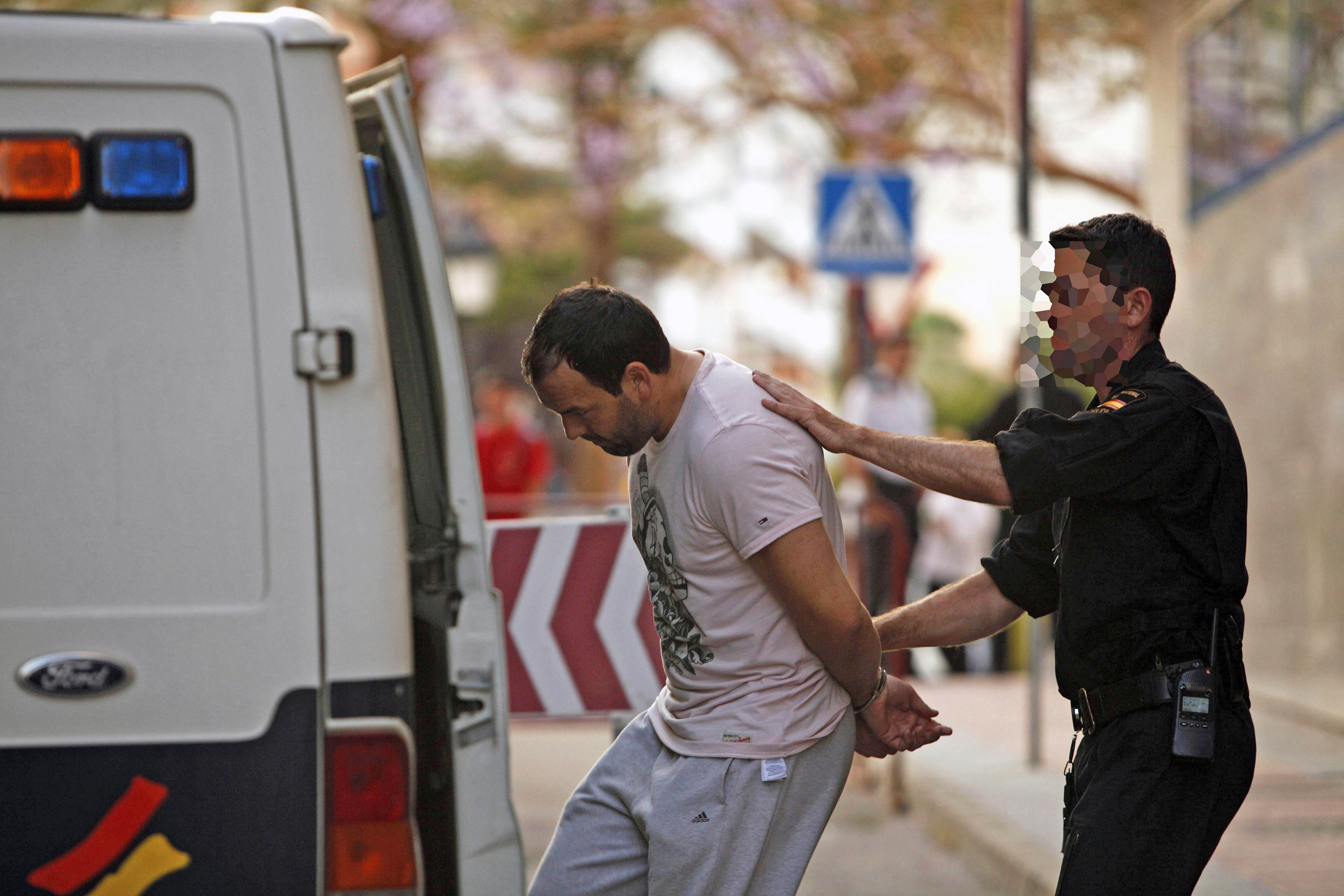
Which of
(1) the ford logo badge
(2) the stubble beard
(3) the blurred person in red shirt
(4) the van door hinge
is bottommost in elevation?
(3) the blurred person in red shirt

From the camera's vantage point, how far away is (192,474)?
7.68 feet

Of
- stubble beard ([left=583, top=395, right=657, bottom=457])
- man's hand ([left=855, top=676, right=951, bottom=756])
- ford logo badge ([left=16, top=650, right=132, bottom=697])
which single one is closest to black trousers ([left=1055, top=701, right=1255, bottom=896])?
man's hand ([left=855, top=676, right=951, bottom=756])

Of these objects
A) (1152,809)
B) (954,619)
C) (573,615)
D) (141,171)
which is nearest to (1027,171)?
(573,615)

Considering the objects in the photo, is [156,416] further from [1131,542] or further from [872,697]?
[1131,542]

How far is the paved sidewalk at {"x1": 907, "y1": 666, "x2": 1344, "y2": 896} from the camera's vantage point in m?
5.43

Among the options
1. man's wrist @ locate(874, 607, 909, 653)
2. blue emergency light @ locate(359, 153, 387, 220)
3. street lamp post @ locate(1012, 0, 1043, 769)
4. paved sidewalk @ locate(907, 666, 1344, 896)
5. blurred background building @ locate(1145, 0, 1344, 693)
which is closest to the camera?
blue emergency light @ locate(359, 153, 387, 220)

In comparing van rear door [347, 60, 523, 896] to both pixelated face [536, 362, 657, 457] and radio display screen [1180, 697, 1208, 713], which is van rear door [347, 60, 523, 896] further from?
radio display screen [1180, 697, 1208, 713]

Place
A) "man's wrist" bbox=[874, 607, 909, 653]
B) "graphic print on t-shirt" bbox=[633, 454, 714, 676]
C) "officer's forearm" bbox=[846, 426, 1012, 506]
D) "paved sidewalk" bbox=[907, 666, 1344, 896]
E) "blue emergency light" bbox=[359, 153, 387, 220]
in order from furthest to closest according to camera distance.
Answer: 1. "paved sidewalk" bbox=[907, 666, 1344, 896]
2. "man's wrist" bbox=[874, 607, 909, 653]
3. "blue emergency light" bbox=[359, 153, 387, 220]
4. "graphic print on t-shirt" bbox=[633, 454, 714, 676]
5. "officer's forearm" bbox=[846, 426, 1012, 506]

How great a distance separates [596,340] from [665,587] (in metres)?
0.48

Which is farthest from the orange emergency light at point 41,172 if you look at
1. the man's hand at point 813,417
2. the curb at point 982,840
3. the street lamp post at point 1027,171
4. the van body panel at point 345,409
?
the street lamp post at point 1027,171

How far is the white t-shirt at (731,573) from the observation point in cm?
267

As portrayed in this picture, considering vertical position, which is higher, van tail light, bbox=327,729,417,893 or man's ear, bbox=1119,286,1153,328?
man's ear, bbox=1119,286,1153,328

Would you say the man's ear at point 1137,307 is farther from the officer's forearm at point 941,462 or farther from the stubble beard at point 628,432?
the stubble beard at point 628,432

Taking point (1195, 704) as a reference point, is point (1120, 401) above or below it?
above
